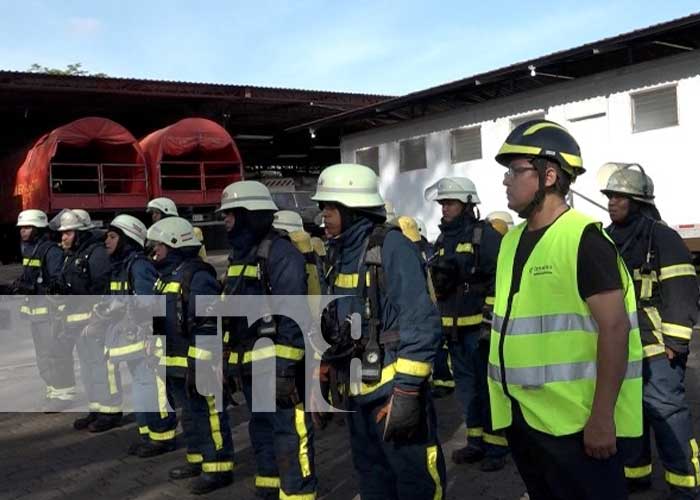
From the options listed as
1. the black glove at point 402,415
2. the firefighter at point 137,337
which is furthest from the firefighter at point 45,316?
the black glove at point 402,415

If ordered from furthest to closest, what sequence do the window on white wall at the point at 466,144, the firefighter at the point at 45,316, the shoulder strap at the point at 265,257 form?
the window on white wall at the point at 466,144
the firefighter at the point at 45,316
the shoulder strap at the point at 265,257

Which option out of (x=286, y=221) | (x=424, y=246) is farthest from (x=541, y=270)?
(x=286, y=221)

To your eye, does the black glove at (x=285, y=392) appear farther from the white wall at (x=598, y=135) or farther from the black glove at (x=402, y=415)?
the white wall at (x=598, y=135)

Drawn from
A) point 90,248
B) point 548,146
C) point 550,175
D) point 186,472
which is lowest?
point 186,472

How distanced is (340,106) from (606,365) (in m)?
19.3

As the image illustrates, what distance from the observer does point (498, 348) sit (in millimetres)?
2629

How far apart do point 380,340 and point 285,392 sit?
0.90 metres

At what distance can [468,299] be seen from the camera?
515 centimetres

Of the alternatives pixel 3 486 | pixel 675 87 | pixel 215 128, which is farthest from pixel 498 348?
pixel 215 128

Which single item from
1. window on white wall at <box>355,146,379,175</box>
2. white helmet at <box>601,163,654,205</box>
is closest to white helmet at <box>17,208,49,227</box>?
white helmet at <box>601,163,654,205</box>

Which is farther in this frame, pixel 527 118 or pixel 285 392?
pixel 527 118

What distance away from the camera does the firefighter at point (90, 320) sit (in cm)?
641

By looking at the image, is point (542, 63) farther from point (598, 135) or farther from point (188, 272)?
point (188, 272)

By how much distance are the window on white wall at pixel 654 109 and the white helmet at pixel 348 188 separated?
9.43 m
